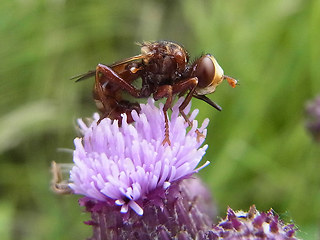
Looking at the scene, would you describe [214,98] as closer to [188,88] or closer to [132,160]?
[188,88]

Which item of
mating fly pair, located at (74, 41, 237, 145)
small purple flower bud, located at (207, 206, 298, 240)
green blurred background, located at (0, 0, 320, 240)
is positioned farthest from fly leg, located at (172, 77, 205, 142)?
green blurred background, located at (0, 0, 320, 240)

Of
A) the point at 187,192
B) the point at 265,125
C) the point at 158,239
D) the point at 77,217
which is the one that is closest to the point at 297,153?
the point at 265,125

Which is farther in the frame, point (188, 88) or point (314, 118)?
point (314, 118)

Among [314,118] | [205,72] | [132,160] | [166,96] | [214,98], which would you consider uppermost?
[205,72]

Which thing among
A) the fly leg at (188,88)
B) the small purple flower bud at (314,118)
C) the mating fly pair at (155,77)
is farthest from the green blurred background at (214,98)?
the fly leg at (188,88)

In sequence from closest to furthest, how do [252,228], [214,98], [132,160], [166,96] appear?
[252,228] < [132,160] < [166,96] < [214,98]

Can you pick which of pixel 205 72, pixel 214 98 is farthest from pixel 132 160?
pixel 214 98
